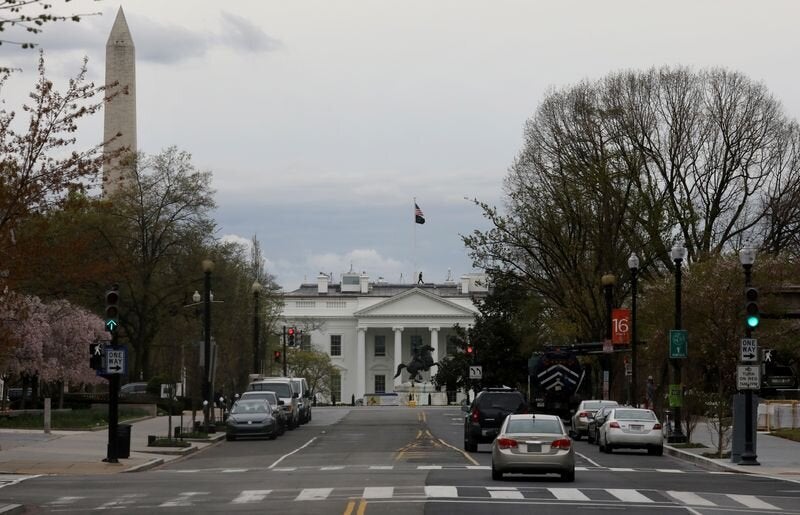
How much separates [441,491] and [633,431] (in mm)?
16022

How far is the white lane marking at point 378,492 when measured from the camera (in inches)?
885

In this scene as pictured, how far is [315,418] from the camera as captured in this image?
7275 cm

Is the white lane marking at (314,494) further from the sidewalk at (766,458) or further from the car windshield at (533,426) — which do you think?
the sidewalk at (766,458)

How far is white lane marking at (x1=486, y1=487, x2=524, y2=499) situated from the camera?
22.6m

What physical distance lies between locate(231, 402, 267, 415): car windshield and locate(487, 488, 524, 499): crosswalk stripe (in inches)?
964

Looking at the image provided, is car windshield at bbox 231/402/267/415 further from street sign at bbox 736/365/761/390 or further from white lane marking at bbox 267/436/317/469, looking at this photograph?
street sign at bbox 736/365/761/390

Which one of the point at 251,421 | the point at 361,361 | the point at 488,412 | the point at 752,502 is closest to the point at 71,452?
the point at 251,421

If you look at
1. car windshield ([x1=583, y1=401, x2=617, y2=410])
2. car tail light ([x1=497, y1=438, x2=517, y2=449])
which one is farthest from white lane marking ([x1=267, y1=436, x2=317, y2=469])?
car windshield ([x1=583, y1=401, x2=617, y2=410])

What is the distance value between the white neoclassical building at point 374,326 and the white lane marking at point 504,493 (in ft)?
381

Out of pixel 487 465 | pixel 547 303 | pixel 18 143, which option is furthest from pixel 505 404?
pixel 547 303

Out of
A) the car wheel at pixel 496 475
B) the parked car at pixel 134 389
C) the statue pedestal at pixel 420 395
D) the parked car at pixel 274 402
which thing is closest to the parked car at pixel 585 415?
the parked car at pixel 274 402

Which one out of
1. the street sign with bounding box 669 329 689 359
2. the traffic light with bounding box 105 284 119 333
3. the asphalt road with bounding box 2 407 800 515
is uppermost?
the traffic light with bounding box 105 284 119 333

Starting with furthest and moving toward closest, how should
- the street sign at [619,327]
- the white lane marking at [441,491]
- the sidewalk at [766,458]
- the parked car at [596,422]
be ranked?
the street sign at [619,327], the parked car at [596,422], the sidewalk at [766,458], the white lane marking at [441,491]

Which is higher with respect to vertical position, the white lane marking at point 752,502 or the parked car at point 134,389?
the parked car at point 134,389
